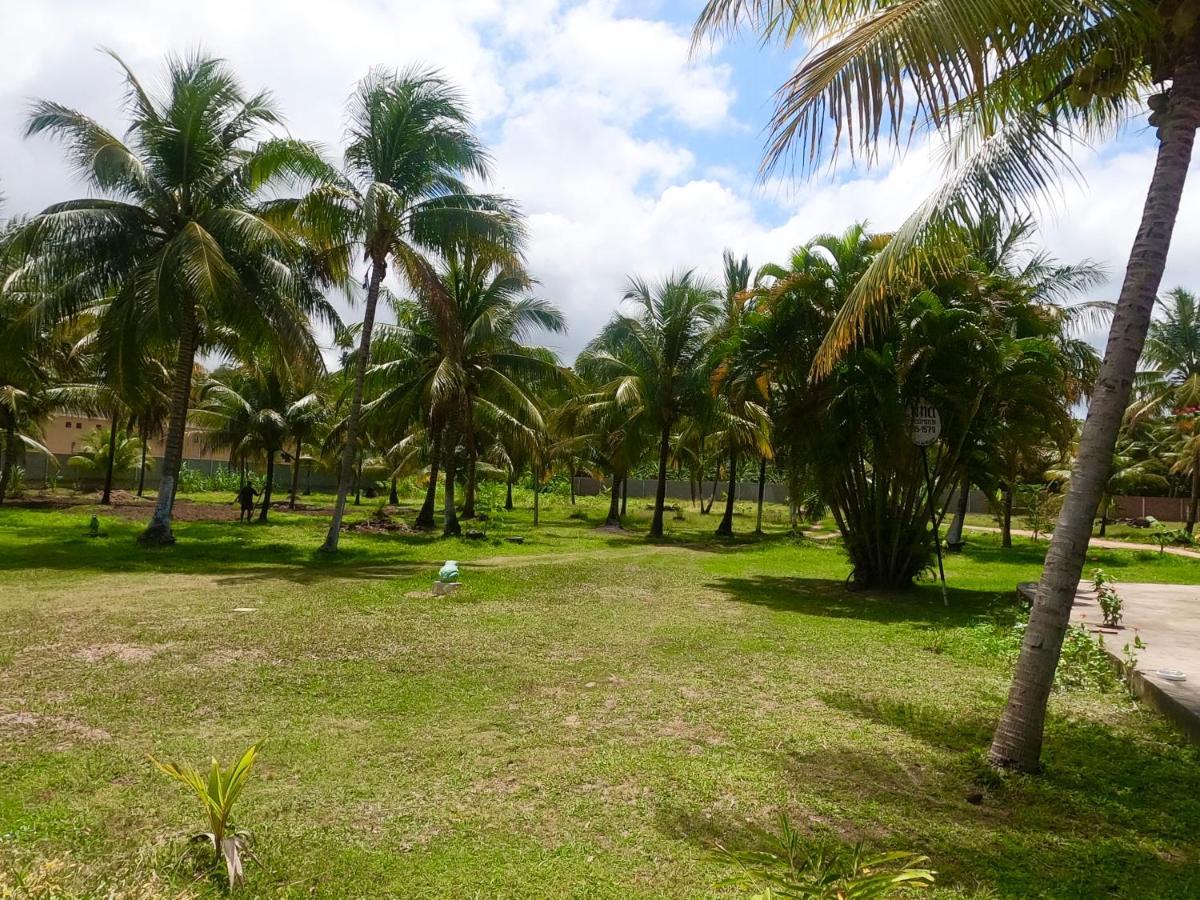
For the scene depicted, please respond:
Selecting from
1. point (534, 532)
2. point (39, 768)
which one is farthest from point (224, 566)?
point (534, 532)

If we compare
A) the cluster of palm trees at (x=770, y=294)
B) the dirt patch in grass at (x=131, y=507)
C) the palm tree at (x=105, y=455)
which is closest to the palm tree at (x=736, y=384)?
the cluster of palm trees at (x=770, y=294)

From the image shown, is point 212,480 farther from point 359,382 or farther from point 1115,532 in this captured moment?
point 1115,532

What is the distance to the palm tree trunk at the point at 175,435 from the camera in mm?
15617

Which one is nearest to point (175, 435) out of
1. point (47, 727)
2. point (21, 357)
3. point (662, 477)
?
point (21, 357)

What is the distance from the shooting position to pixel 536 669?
7137 mm

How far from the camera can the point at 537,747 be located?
16.5 feet

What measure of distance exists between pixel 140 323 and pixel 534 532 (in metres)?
13.1

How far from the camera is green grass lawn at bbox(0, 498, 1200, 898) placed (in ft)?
11.5

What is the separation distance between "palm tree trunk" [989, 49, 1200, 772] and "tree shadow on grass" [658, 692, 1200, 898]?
0.61 m

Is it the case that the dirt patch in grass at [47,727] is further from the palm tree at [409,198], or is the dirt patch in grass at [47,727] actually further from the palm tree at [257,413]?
the palm tree at [257,413]

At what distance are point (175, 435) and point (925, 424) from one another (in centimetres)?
1363

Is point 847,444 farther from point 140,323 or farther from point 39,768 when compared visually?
point 140,323

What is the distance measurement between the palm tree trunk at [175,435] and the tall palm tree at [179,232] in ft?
0.09

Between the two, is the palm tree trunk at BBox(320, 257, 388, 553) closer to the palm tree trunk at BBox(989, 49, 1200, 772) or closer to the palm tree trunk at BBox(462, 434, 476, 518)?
the palm tree trunk at BBox(462, 434, 476, 518)
